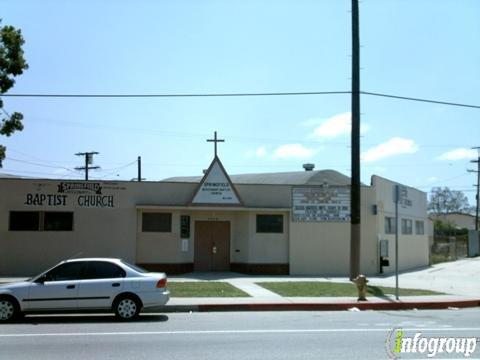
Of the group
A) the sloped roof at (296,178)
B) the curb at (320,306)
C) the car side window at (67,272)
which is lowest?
the curb at (320,306)

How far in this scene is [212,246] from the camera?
84.4ft

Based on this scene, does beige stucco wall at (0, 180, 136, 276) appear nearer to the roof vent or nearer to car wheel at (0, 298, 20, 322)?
car wheel at (0, 298, 20, 322)

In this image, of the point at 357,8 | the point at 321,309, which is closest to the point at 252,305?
the point at 321,309

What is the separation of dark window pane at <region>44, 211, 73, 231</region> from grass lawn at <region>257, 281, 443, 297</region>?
870 centimetres

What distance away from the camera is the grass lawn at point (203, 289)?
56.4ft

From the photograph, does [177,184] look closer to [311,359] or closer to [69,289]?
[69,289]

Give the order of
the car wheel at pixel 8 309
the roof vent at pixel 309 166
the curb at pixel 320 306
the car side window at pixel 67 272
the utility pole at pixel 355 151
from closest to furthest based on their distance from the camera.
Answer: the car wheel at pixel 8 309 → the car side window at pixel 67 272 → the curb at pixel 320 306 → the utility pole at pixel 355 151 → the roof vent at pixel 309 166

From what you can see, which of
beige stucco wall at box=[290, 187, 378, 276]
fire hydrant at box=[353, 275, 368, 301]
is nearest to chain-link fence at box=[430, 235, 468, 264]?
beige stucco wall at box=[290, 187, 378, 276]

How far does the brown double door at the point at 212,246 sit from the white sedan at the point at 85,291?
40.6 feet

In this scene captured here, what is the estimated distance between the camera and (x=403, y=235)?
103 feet

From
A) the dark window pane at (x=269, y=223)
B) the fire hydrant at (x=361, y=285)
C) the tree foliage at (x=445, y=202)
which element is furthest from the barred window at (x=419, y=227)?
the tree foliage at (x=445, y=202)

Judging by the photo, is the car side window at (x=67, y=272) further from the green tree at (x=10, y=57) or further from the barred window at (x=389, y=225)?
the barred window at (x=389, y=225)

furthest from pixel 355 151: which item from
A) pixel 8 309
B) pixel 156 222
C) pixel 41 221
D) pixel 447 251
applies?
Result: pixel 447 251

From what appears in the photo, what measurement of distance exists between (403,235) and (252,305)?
18.1m
